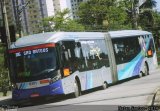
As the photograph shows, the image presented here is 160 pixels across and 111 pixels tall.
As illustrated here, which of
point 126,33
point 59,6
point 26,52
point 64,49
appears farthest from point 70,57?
point 59,6

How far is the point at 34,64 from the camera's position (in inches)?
791

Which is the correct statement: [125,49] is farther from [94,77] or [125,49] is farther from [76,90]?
[76,90]

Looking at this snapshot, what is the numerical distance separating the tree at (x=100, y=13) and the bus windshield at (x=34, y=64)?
176 feet

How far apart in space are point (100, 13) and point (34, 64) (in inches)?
2245

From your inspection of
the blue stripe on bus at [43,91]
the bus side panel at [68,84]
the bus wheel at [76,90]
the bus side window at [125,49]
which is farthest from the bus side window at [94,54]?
the blue stripe on bus at [43,91]

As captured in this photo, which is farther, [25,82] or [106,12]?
[106,12]

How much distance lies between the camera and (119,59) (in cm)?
2841

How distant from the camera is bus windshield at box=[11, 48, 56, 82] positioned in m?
20.0

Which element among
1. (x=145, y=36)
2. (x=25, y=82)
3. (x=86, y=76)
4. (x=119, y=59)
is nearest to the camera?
(x=25, y=82)

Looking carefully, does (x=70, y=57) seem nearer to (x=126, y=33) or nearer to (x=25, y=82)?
(x=25, y=82)

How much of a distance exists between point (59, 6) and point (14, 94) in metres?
117

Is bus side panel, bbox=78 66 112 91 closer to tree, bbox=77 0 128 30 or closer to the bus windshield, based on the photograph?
the bus windshield

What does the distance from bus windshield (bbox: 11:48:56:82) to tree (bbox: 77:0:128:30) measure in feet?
176

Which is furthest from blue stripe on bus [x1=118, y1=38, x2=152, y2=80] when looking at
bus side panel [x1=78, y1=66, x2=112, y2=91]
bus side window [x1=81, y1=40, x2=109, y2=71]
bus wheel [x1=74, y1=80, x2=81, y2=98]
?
bus wheel [x1=74, y1=80, x2=81, y2=98]
